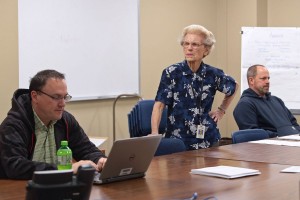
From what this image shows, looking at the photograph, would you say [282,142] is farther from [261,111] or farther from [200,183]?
[200,183]

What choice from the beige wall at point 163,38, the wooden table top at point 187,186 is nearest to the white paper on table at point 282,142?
the wooden table top at point 187,186

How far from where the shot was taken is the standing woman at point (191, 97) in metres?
4.25

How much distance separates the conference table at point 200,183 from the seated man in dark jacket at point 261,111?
1.75 meters

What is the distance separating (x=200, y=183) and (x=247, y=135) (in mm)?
2032

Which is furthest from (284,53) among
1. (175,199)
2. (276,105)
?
(175,199)

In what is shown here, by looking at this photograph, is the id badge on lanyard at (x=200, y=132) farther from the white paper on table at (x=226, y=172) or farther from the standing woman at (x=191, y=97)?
the white paper on table at (x=226, y=172)

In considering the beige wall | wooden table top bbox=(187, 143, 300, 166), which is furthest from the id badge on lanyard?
the beige wall

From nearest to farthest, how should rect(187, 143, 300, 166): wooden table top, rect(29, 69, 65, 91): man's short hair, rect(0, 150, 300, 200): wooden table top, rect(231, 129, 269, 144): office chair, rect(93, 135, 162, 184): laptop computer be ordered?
1. rect(0, 150, 300, 200): wooden table top
2. rect(93, 135, 162, 184): laptop computer
3. rect(29, 69, 65, 91): man's short hair
4. rect(187, 143, 300, 166): wooden table top
5. rect(231, 129, 269, 144): office chair

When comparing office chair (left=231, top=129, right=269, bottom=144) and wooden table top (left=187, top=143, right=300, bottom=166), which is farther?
office chair (left=231, top=129, right=269, bottom=144)

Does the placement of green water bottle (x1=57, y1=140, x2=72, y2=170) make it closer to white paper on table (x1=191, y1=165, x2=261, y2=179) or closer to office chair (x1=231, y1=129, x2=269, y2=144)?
white paper on table (x1=191, y1=165, x2=261, y2=179)

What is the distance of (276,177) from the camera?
281 cm

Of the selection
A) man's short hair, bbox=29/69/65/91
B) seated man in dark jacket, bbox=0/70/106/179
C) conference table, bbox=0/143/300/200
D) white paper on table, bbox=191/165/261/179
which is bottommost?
conference table, bbox=0/143/300/200

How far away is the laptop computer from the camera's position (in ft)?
→ 8.33

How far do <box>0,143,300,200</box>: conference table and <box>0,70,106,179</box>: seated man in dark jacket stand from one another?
22 cm
